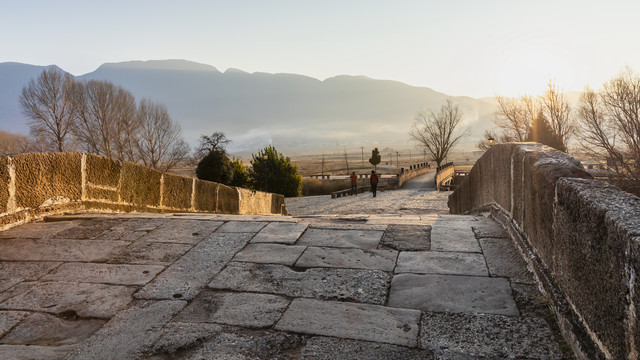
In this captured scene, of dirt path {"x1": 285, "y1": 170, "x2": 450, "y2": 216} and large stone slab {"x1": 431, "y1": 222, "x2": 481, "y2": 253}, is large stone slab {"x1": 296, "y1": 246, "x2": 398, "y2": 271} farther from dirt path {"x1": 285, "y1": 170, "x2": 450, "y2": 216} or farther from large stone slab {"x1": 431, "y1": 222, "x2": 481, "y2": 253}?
dirt path {"x1": 285, "y1": 170, "x2": 450, "y2": 216}

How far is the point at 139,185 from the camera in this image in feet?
17.7

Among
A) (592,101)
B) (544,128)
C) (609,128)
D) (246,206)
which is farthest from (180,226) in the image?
(544,128)

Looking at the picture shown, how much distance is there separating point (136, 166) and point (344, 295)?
389 cm

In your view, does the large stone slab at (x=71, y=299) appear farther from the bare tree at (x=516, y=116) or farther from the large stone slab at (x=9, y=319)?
the bare tree at (x=516, y=116)

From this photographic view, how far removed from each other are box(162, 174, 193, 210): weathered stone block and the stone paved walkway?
1.92 metres

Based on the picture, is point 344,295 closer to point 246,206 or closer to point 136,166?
point 136,166

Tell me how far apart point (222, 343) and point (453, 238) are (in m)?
2.33

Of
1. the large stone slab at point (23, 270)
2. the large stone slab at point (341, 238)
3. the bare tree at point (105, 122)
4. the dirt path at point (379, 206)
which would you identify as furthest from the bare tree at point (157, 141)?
the large stone slab at point (341, 238)

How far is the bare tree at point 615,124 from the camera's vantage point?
17.2 m

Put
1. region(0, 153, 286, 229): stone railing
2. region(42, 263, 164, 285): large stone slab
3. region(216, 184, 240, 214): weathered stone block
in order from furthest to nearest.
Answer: region(216, 184, 240, 214): weathered stone block, region(0, 153, 286, 229): stone railing, region(42, 263, 164, 285): large stone slab

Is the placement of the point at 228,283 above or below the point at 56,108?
below

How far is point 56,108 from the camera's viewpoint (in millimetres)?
37938

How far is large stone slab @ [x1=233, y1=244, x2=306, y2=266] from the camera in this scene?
320 centimetres

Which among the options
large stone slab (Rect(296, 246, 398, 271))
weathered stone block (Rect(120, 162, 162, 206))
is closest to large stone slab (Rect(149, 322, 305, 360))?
large stone slab (Rect(296, 246, 398, 271))
